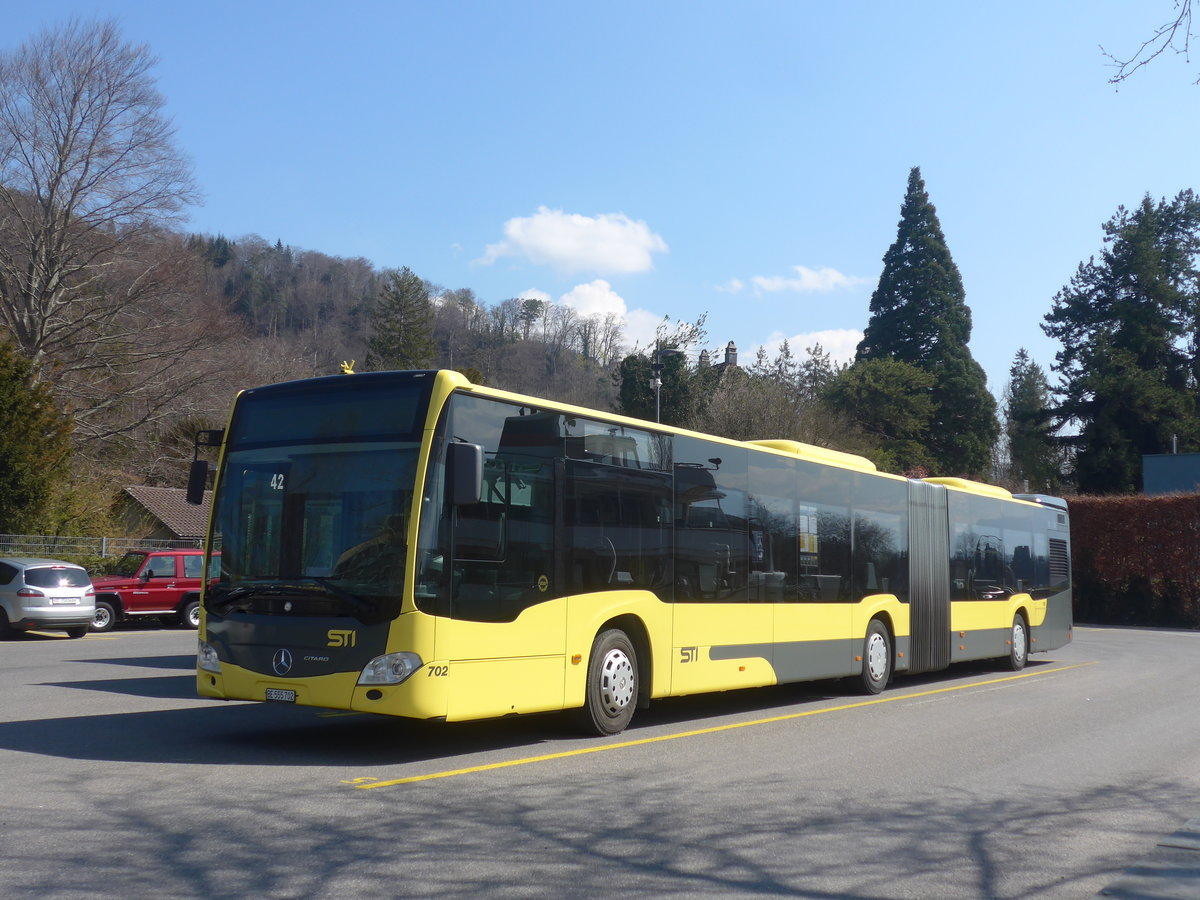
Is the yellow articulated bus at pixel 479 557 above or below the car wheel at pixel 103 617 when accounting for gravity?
above

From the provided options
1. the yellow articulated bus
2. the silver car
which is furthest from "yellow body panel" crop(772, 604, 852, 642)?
the silver car

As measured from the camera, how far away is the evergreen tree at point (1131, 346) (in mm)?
61188

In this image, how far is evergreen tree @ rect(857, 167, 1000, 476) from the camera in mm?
69125

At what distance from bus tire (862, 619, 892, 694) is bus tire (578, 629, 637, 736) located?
567 centimetres

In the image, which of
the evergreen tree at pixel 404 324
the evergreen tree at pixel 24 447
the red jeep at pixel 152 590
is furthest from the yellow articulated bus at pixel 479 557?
the evergreen tree at pixel 404 324

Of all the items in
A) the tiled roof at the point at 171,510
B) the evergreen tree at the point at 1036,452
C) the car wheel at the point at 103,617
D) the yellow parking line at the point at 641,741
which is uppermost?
the evergreen tree at the point at 1036,452

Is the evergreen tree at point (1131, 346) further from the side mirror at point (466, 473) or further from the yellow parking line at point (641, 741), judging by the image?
the side mirror at point (466, 473)

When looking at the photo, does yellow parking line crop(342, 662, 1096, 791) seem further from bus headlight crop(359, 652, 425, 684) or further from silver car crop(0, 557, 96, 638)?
silver car crop(0, 557, 96, 638)

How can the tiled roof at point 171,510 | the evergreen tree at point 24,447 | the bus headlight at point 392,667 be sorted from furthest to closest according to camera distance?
the tiled roof at point 171,510 < the evergreen tree at point 24,447 < the bus headlight at point 392,667

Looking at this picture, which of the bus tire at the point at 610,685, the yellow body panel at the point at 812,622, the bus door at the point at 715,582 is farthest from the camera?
the yellow body panel at the point at 812,622

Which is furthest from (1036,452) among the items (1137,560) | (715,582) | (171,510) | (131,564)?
(715,582)

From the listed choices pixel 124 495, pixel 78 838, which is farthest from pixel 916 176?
pixel 78 838

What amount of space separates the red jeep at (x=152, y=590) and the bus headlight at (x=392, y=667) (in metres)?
19.9

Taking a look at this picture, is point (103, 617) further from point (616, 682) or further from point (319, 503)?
point (319, 503)
